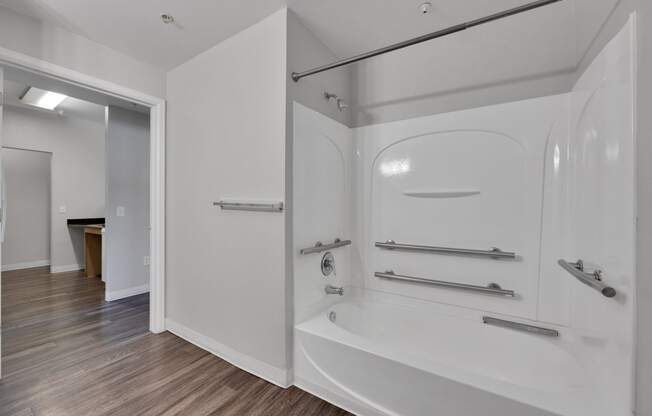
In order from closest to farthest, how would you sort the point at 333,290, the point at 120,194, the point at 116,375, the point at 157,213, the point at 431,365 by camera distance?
the point at 431,365 → the point at 116,375 → the point at 333,290 → the point at 157,213 → the point at 120,194

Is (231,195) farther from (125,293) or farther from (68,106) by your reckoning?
(68,106)

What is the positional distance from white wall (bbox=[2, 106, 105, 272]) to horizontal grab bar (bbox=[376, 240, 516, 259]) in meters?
5.35

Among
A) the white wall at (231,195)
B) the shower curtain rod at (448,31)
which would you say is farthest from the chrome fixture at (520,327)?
the shower curtain rod at (448,31)

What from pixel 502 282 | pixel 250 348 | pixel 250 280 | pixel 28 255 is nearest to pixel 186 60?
pixel 250 280

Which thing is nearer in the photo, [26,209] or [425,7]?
[425,7]

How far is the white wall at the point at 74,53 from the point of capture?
5.67 ft

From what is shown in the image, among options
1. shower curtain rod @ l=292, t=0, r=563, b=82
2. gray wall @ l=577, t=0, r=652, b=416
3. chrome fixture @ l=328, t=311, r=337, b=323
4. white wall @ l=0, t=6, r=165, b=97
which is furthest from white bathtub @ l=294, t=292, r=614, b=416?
white wall @ l=0, t=6, r=165, b=97

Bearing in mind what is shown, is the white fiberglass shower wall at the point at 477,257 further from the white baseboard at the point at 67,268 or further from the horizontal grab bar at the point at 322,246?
the white baseboard at the point at 67,268

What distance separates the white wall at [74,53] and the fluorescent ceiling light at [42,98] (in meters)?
2.15

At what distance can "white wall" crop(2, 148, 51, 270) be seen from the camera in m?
4.51

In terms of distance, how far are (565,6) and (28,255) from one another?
7.30m

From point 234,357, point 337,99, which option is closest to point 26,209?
point 234,357

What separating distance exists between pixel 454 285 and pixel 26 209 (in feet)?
21.3

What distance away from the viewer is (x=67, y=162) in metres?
4.72
